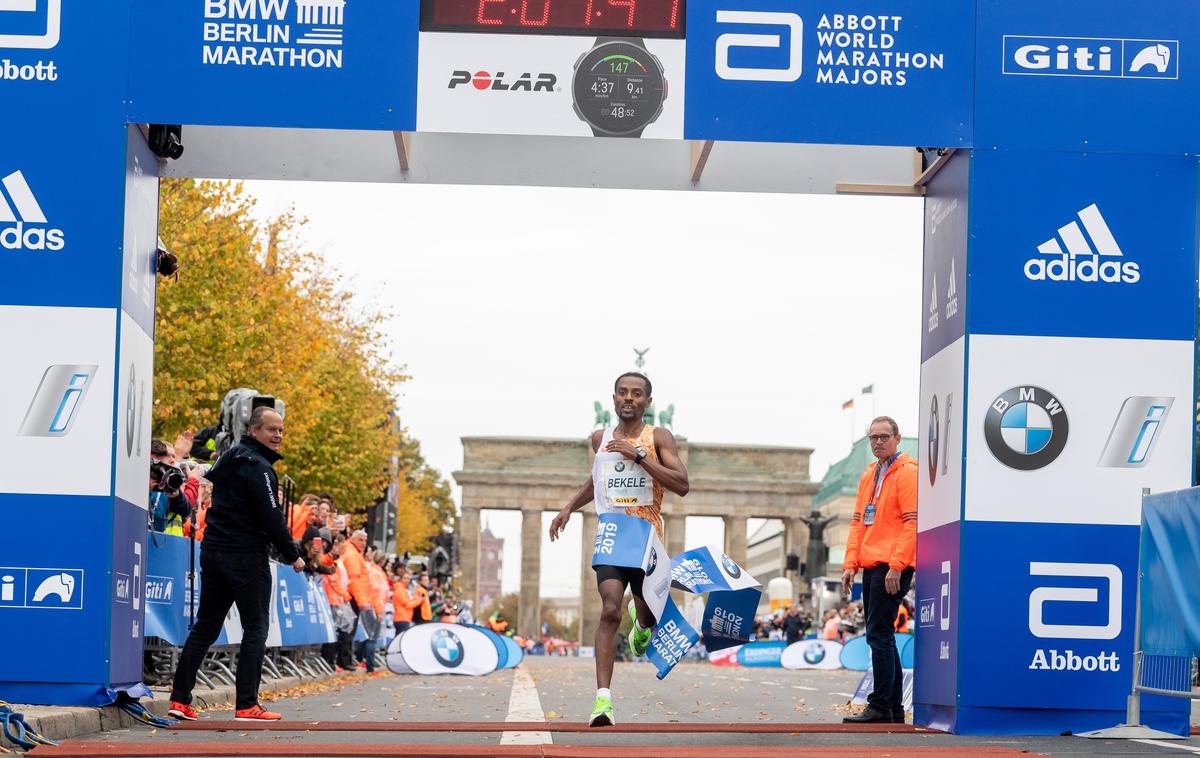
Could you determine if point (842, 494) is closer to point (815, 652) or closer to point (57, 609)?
point (815, 652)

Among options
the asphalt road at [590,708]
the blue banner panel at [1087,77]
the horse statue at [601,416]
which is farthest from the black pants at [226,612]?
the horse statue at [601,416]

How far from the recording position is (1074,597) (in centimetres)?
1034

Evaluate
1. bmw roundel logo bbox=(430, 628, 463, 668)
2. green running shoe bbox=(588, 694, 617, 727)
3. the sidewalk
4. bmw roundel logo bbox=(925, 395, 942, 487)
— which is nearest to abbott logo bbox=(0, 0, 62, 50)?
the sidewalk

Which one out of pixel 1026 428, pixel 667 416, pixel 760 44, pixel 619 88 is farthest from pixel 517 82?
pixel 667 416

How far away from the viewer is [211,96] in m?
10.6

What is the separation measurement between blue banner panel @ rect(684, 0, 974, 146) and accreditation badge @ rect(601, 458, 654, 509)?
6.51 feet

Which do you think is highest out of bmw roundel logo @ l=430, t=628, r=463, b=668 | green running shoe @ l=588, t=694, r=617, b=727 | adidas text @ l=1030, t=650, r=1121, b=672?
adidas text @ l=1030, t=650, r=1121, b=672

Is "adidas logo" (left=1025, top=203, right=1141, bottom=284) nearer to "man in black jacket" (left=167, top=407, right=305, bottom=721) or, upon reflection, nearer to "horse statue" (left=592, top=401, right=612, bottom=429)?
"man in black jacket" (left=167, top=407, right=305, bottom=721)

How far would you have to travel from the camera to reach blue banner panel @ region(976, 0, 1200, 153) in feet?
35.0

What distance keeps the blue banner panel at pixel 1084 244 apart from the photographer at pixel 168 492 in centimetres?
614

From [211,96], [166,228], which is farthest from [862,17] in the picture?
[166,228]

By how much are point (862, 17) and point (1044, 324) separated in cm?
206

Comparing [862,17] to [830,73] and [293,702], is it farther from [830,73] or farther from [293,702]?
[293,702]

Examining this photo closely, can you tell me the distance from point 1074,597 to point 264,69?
546 cm
